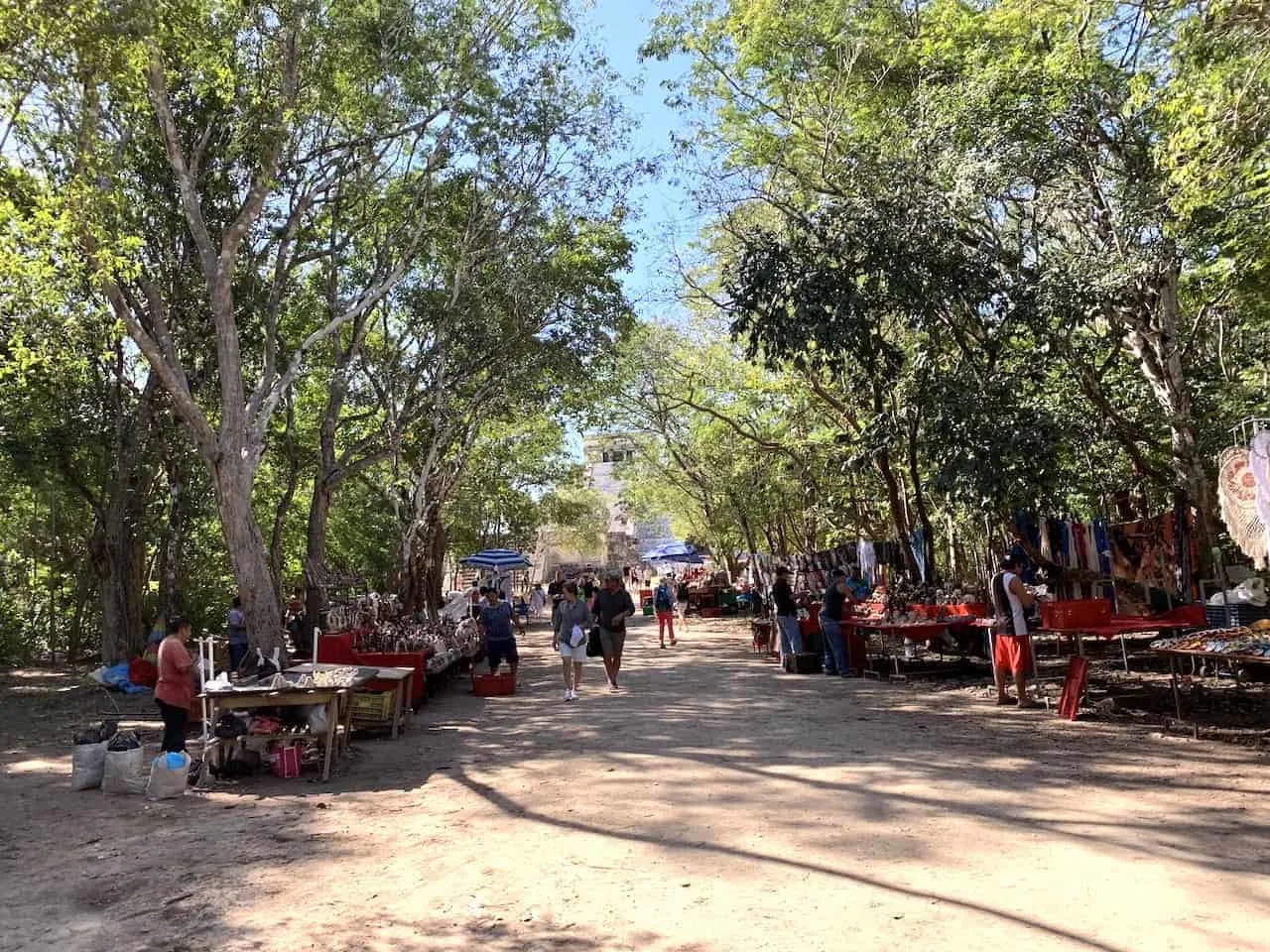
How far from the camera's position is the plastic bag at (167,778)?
777 cm

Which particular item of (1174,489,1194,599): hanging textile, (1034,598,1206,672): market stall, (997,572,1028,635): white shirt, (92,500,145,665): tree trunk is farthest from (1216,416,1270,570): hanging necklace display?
(92,500,145,665): tree trunk

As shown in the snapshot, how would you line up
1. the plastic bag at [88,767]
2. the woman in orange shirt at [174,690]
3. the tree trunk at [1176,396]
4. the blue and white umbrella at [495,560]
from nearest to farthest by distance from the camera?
1. the plastic bag at [88,767]
2. the woman in orange shirt at [174,690]
3. the tree trunk at [1176,396]
4. the blue and white umbrella at [495,560]

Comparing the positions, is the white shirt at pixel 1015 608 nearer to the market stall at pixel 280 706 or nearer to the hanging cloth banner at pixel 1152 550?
the hanging cloth banner at pixel 1152 550

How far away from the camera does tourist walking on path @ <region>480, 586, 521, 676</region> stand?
1438 centimetres

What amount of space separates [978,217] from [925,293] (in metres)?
1.86

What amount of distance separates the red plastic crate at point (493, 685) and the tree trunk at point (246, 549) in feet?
11.2

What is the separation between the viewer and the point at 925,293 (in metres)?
11.6

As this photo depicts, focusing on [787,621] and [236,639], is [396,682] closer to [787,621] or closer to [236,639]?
[236,639]

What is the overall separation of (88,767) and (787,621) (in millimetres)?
10665

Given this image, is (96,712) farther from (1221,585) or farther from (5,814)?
(1221,585)

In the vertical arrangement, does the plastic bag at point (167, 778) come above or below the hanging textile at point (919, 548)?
below

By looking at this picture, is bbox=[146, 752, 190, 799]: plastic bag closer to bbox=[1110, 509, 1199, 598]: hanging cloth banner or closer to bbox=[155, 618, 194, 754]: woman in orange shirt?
bbox=[155, 618, 194, 754]: woman in orange shirt

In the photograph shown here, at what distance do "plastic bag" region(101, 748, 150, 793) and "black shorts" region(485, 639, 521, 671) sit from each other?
22.1 ft

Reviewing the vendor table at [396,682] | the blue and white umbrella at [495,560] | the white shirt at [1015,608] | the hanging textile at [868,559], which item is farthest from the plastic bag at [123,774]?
the blue and white umbrella at [495,560]
